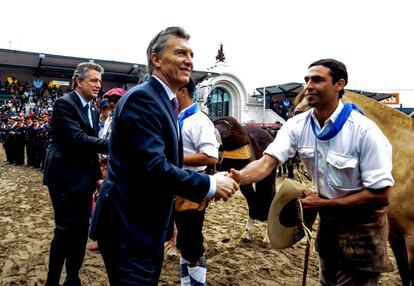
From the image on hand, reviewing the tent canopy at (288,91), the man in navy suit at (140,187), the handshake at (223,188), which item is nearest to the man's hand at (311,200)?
the handshake at (223,188)

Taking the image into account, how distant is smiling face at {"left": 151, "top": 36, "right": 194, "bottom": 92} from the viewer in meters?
1.77

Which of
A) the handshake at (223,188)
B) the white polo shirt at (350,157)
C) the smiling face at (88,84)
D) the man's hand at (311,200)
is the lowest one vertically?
the man's hand at (311,200)

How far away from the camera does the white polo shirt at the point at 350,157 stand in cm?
188

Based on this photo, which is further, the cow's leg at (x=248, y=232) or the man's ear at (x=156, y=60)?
the cow's leg at (x=248, y=232)

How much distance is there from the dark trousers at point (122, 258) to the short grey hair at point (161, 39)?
0.83 metres

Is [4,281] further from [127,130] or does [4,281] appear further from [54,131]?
[127,130]

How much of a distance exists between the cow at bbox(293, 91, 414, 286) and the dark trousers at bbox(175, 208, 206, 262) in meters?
1.31

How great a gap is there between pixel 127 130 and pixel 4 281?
280 cm

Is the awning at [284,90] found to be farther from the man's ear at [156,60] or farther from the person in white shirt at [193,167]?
the man's ear at [156,60]

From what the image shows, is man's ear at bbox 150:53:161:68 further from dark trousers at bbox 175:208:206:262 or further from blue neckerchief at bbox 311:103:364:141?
dark trousers at bbox 175:208:206:262

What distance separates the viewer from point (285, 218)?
2.23 meters

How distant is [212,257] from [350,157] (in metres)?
2.73

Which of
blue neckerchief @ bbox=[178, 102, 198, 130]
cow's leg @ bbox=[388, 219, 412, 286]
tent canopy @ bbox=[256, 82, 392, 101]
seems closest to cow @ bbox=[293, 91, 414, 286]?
cow's leg @ bbox=[388, 219, 412, 286]

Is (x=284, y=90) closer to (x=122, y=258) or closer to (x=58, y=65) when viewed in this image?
(x=58, y=65)
